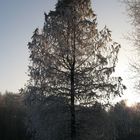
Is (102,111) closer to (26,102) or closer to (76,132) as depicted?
(76,132)

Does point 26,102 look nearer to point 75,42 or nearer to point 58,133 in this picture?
point 58,133

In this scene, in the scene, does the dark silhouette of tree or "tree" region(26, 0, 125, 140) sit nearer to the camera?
"tree" region(26, 0, 125, 140)

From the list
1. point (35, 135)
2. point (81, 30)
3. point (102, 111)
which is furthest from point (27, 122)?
point (81, 30)

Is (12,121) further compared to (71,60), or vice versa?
(12,121)

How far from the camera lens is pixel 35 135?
111ft

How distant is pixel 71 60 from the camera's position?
33281 millimetres

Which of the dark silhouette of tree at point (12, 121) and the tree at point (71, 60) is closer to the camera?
the tree at point (71, 60)

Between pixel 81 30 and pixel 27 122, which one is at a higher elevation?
pixel 81 30

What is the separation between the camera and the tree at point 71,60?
32.7 meters

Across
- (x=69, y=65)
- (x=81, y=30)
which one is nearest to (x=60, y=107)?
(x=69, y=65)

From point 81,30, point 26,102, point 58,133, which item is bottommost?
point 58,133

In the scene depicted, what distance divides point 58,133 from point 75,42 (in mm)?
6200

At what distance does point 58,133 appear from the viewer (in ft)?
107

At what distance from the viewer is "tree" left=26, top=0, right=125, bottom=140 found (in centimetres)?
3272
